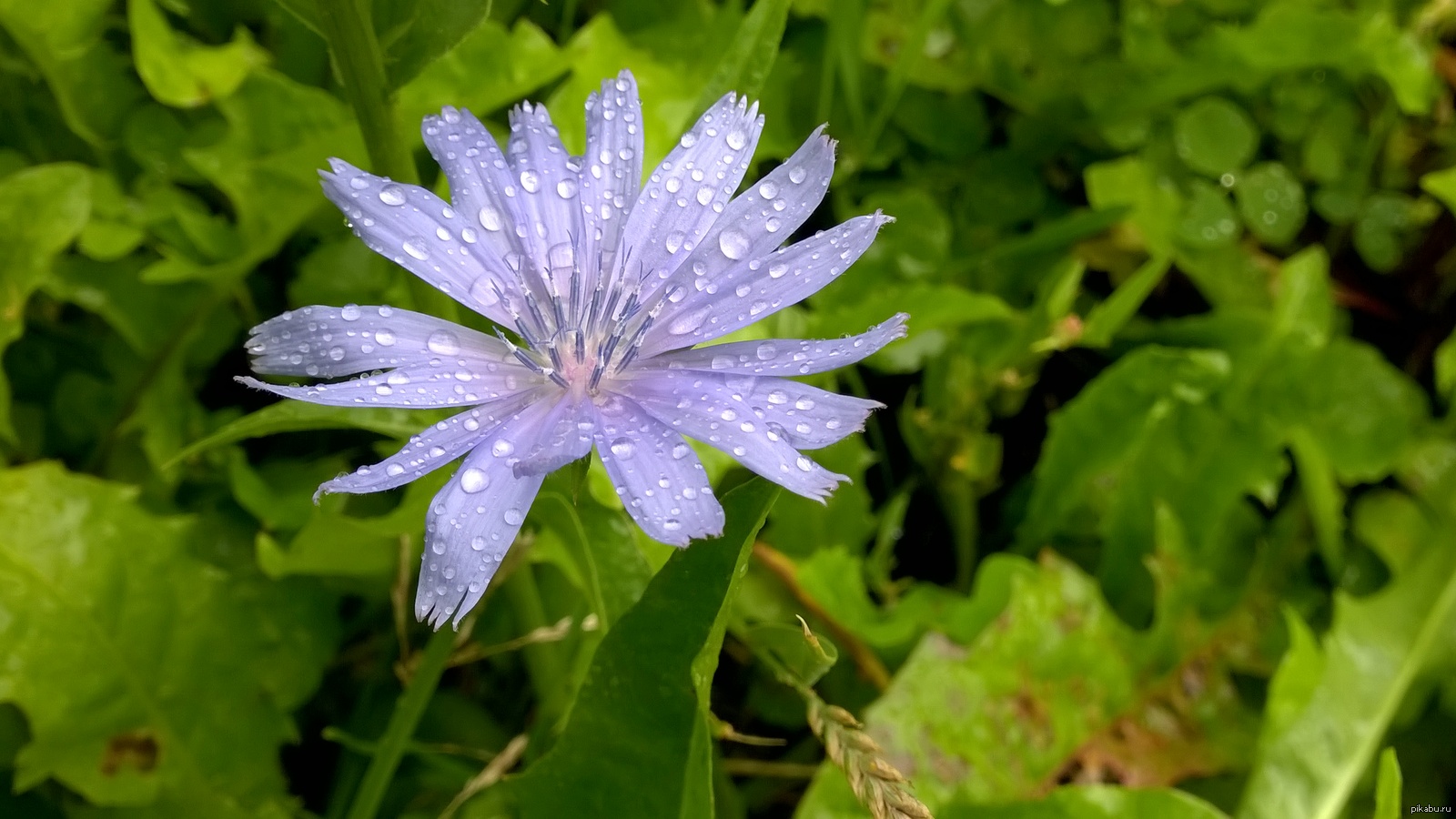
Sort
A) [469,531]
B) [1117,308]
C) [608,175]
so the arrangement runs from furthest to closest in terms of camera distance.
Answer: [1117,308], [608,175], [469,531]

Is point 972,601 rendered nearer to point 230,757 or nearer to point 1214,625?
point 1214,625

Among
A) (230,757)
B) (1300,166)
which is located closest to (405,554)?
(230,757)

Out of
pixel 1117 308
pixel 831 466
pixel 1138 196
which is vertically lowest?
pixel 831 466

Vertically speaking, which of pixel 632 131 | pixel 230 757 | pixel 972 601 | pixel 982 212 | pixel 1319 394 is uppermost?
pixel 632 131

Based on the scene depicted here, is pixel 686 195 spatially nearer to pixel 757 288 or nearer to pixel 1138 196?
pixel 757 288

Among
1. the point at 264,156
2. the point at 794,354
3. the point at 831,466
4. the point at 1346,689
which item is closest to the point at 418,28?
the point at 794,354

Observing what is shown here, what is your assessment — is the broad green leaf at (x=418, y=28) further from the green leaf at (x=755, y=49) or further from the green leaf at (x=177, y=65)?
the green leaf at (x=177, y=65)
